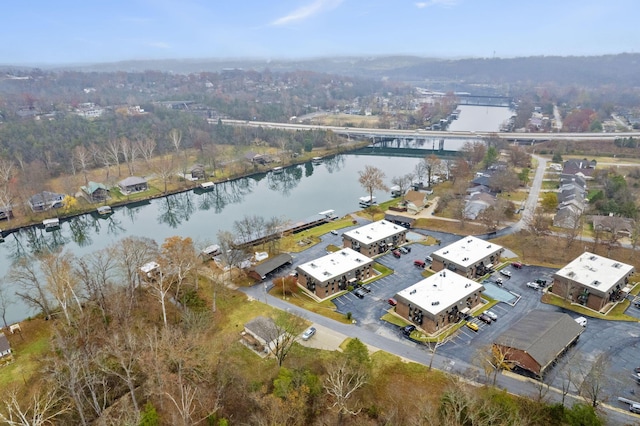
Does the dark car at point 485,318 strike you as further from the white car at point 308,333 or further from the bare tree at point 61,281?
the bare tree at point 61,281

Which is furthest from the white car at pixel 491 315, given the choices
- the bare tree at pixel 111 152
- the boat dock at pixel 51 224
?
the bare tree at pixel 111 152

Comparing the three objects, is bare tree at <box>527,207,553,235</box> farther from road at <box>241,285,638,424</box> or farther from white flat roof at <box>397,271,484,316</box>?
road at <box>241,285,638,424</box>

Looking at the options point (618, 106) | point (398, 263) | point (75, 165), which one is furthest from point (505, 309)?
point (618, 106)

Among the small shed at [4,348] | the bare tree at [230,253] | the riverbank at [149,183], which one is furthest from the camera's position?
the riverbank at [149,183]

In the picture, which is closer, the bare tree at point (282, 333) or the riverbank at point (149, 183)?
the bare tree at point (282, 333)

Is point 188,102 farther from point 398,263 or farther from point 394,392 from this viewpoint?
point 394,392

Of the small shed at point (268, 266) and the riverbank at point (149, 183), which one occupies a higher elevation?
the small shed at point (268, 266)

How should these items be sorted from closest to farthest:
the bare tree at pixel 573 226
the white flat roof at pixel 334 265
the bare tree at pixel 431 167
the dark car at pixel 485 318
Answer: the dark car at pixel 485 318 → the white flat roof at pixel 334 265 → the bare tree at pixel 573 226 → the bare tree at pixel 431 167

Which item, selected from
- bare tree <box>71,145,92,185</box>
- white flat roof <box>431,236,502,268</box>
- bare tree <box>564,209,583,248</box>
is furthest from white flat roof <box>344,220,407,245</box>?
bare tree <box>71,145,92,185</box>

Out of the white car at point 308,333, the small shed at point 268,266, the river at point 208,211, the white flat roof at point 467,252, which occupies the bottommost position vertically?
the river at point 208,211
